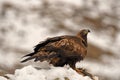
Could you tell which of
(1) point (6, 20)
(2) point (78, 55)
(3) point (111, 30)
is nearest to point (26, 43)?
(1) point (6, 20)

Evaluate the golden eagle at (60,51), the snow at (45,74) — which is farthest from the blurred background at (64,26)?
the snow at (45,74)

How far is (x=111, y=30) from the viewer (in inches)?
2047

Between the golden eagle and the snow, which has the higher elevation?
the golden eagle

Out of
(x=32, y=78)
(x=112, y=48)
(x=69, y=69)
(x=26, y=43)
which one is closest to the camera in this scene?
(x=32, y=78)

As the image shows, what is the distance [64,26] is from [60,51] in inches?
1484

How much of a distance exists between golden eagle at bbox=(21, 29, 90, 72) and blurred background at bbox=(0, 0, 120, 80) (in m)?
20.6

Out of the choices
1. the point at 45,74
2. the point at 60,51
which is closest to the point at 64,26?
the point at 60,51

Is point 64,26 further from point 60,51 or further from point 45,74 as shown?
point 45,74

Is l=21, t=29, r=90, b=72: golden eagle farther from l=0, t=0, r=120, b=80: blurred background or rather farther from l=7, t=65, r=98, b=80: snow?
l=0, t=0, r=120, b=80: blurred background

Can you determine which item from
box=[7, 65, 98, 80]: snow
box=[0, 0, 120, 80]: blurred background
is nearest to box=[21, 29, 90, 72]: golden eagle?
box=[7, 65, 98, 80]: snow

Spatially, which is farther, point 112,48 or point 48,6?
point 48,6

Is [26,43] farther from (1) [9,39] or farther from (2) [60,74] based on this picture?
(2) [60,74]

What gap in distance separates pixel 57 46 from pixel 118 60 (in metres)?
30.2

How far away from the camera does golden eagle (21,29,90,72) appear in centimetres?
1067
